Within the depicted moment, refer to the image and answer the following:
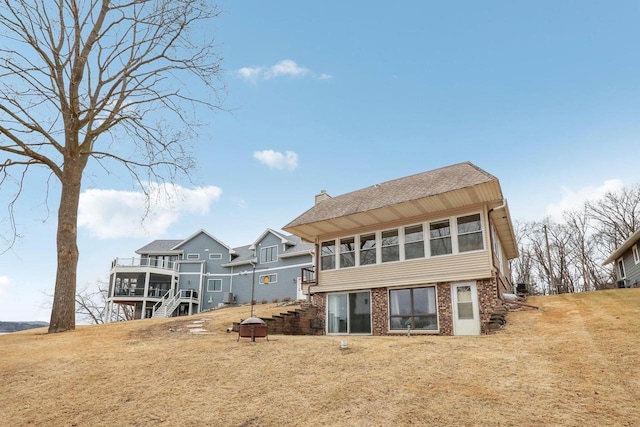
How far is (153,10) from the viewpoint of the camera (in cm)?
1491

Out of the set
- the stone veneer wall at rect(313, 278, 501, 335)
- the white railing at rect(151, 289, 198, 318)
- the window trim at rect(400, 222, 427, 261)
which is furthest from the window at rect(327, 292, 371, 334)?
the white railing at rect(151, 289, 198, 318)

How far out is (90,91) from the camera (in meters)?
15.1

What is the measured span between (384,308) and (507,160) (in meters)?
12.2

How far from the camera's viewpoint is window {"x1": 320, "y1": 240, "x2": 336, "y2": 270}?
54.5ft

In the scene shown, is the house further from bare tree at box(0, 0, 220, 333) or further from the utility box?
the utility box

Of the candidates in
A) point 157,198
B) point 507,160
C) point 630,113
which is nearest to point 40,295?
point 157,198

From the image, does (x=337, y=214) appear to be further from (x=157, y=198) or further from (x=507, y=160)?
(x=507, y=160)

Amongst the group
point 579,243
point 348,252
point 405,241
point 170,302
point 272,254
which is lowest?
point 170,302

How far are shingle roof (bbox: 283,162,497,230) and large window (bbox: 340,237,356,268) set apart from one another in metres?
1.49

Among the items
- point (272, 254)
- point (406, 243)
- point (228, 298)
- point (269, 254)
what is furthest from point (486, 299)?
point (228, 298)

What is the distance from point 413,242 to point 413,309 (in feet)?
7.95

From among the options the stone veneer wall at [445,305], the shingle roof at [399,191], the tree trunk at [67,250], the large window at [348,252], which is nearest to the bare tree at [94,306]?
the tree trunk at [67,250]

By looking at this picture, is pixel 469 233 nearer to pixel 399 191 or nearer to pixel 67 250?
pixel 399 191

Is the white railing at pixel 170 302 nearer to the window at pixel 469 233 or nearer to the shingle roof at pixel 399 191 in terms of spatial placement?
the shingle roof at pixel 399 191
